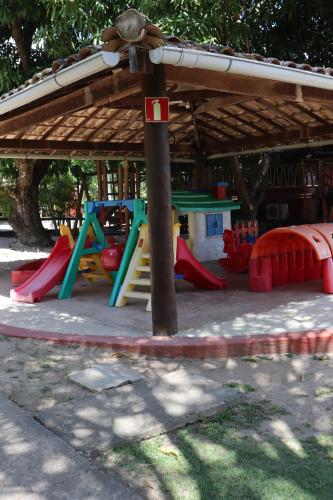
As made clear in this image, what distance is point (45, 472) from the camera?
301 centimetres

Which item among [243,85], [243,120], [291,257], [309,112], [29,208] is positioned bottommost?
[291,257]

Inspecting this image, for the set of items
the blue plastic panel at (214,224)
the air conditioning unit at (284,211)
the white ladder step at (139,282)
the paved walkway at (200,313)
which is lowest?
the paved walkway at (200,313)

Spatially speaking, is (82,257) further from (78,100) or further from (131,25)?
(131,25)

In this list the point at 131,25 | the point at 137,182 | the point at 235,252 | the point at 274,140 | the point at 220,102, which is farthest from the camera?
the point at 137,182

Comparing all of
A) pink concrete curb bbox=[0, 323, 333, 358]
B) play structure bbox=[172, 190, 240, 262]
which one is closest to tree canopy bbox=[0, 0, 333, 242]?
play structure bbox=[172, 190, 240, 262]

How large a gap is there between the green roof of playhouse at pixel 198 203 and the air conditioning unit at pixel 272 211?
7084 millimetres

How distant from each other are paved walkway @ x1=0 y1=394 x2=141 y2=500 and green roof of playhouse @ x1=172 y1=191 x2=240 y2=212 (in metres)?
6.43

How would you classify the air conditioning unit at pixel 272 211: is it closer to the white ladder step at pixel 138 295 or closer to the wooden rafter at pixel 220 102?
the wooden rafter at pixel 220 102

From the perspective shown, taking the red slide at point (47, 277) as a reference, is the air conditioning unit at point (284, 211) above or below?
above

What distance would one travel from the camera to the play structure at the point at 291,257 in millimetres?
7262

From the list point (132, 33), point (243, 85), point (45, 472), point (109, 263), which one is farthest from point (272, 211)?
point (45, 472)

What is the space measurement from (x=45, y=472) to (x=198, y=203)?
25.1 feet

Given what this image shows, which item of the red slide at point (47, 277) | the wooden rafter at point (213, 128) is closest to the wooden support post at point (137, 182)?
the wooden rafter at point (213, 128)

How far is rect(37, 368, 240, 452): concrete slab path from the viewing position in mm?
3451
